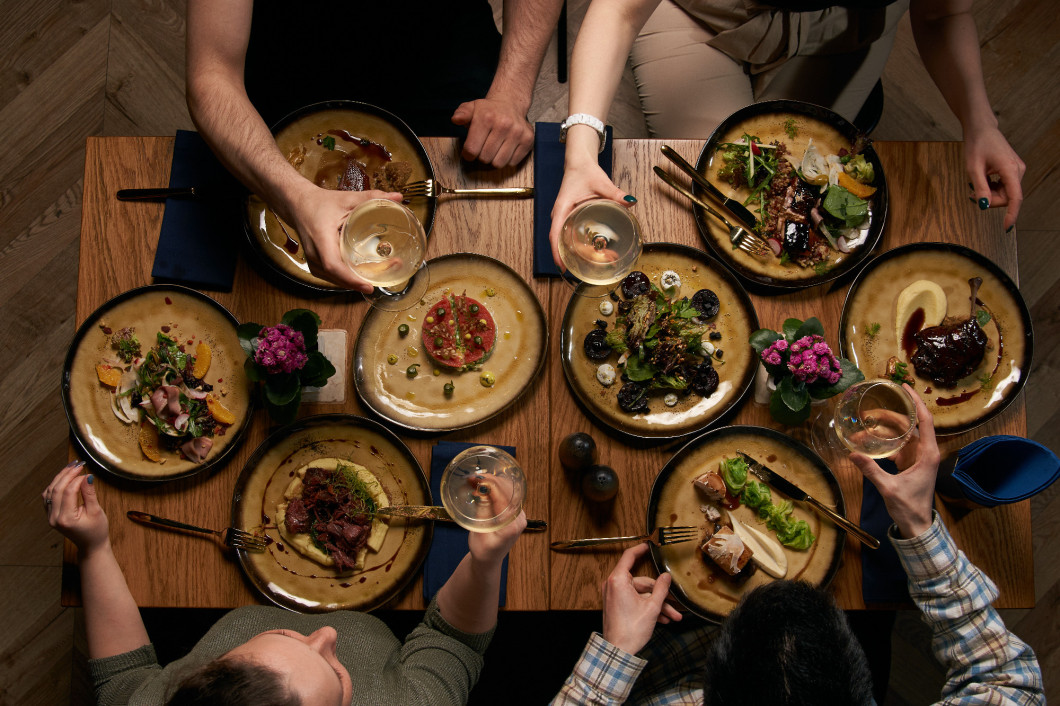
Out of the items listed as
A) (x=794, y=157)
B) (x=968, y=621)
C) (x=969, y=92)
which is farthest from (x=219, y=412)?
(x=969, y=92)

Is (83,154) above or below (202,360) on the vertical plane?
above

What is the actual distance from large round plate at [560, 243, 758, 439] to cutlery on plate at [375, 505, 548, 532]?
388 millimetres

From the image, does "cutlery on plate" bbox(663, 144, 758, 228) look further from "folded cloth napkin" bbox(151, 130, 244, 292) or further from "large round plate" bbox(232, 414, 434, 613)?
"folded cloth napkin" bbox(151, 130, 244, 292)

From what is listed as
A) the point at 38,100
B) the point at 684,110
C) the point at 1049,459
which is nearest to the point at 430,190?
the point at 684,110

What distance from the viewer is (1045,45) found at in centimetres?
360

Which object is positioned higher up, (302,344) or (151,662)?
(302,344)

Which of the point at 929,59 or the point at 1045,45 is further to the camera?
the point at 1045,45

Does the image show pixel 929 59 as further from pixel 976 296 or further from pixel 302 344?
pixel 302 344

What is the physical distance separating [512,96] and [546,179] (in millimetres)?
401

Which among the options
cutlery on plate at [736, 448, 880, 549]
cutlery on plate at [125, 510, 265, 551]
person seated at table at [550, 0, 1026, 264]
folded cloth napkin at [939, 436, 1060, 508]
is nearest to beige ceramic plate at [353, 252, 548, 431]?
person seated at table at [550, 0, 1026, 264]

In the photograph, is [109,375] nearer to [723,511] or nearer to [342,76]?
[342,76]

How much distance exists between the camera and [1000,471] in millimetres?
1935

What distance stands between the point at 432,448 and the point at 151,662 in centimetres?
108

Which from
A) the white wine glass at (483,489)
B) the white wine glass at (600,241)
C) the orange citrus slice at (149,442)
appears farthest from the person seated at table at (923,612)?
the orange citrus slice at (149,442)
